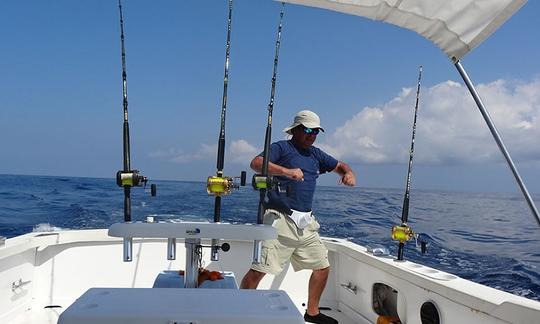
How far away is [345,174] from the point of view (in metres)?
2.68

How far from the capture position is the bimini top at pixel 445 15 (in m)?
1.23

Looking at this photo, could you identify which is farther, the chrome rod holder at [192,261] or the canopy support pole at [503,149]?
the chrome rod holder at [192,261]

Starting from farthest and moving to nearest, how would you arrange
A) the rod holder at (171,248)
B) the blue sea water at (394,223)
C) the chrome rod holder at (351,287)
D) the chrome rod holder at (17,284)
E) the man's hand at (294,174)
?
the blue sea water at (394,223)
the chrome rod holder at (351,287)
the chrome rod holder at (17,284)
the man's hand at (294,174)
the rod holder at (171,248)

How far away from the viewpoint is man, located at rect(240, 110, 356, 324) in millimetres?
2402

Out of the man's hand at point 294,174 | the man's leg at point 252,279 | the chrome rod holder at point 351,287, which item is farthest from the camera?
Answer: the chrome rod holder at point 351,287

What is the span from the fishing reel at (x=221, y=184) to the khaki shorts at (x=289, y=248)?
651 mm

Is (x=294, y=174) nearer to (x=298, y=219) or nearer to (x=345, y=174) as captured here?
(x=298, y=219)

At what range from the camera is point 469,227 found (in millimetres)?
9359

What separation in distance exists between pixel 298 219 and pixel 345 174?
0.44m

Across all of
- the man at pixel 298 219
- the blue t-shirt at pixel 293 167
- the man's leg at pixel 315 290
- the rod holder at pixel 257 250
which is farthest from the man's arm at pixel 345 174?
the rod holder at pixel 257 250

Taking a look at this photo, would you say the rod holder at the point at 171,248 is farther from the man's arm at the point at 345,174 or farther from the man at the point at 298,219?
the man's arm at the point at 345,174

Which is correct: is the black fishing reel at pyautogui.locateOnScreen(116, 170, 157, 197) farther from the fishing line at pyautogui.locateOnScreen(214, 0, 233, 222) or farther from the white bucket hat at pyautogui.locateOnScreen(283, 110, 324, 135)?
the white bucket hat at pyautogui.locateOnScreen(283, 110, 324, 135)

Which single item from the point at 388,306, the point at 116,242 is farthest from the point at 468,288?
the point at 116,242

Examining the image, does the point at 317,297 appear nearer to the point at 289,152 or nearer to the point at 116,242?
the point at 289,152
